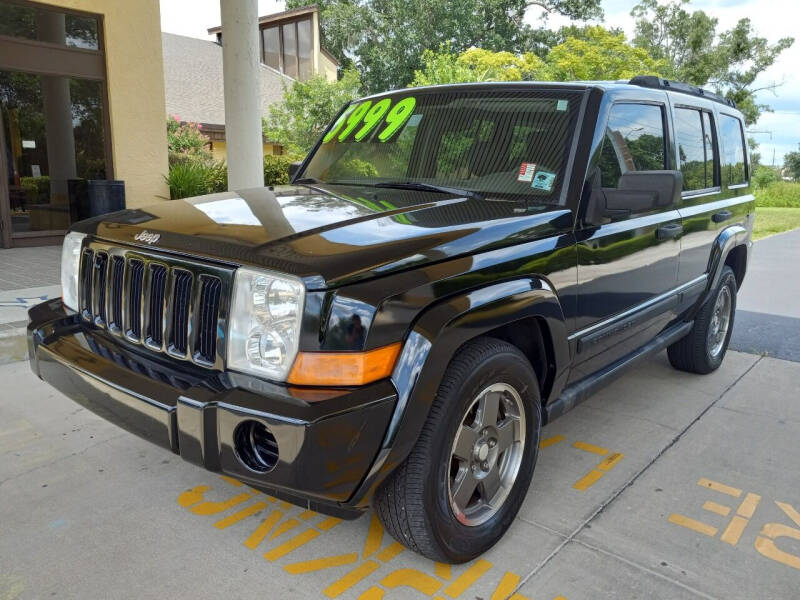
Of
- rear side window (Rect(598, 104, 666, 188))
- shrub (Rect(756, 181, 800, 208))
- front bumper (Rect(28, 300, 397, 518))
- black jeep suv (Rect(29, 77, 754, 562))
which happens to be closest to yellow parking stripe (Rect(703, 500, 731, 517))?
black jeep suv (Rect(29, 77, 754, 562))

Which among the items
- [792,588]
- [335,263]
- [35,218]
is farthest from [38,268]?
[792,588]

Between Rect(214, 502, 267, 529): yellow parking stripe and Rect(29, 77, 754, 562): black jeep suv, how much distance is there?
0.70 m

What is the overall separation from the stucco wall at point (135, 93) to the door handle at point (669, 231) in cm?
917

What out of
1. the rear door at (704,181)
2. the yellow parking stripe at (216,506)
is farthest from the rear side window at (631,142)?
the yellow parking stripe at (216,506)

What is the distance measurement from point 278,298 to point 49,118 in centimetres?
1047

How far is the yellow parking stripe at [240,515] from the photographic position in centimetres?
276

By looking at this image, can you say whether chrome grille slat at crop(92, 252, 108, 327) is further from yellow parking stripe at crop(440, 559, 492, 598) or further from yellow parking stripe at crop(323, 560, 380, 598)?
yellow parking stripe at crop(440, 559, 492, 598)

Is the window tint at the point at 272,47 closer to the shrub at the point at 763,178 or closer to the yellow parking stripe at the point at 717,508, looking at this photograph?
the shrub at the point at 763,178

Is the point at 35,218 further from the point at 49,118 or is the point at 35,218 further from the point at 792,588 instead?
the point at 792,588

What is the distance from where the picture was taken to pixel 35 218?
10086 millimetres

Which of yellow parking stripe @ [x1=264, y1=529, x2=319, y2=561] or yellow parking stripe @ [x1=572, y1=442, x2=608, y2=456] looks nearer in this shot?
yellow parking stripe @ [x1=264, y1=529, x2=319, y2=561]

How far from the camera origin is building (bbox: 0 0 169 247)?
31.8 feet

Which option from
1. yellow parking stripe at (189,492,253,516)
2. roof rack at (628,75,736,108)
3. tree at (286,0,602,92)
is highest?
tree at (286,0,602,92)

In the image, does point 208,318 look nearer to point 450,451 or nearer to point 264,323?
point 264,323
